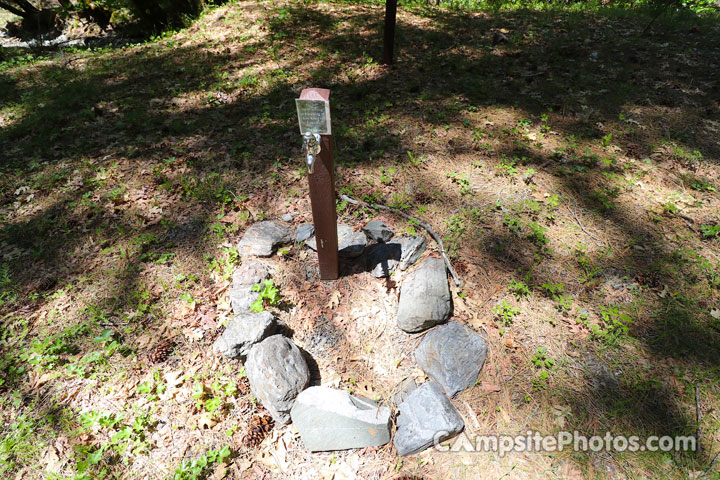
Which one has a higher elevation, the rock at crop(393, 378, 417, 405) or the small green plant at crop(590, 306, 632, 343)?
the small green plant at crop(590, 306, 632, 343)

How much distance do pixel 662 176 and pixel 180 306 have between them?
18.0 ft

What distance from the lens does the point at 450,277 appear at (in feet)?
10.2

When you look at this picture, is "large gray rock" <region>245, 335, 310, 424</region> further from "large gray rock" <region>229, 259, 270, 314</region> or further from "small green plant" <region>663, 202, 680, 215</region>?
"small green plant" <region>663, 202, 680, 215</region>

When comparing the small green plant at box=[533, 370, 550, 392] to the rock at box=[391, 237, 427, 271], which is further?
the rock at box=[391, 237, 427, 271]

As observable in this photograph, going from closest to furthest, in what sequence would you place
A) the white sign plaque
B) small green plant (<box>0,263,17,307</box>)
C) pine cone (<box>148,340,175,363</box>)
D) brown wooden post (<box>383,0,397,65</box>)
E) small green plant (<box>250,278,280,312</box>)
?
the white sign plaque, pine cone (<box>148,340,175,363</box>), small green plant (<box>250,278,280,312</box>), small green plant (<box>0,263,17,307</box>), brown wooden post (<box>383,0,397,65</box>)

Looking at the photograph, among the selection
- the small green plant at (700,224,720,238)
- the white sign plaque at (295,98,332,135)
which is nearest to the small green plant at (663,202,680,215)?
the small green plant at (700,224,720,238)

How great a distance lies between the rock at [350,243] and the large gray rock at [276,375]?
1.09m

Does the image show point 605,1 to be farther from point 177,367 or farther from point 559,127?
point 177,367

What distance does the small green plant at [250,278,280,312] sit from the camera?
2957mm

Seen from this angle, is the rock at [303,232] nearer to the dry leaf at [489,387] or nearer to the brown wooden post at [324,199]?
the brown wooden post at [324,199]

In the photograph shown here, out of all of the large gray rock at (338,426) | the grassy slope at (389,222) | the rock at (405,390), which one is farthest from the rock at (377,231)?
the large gray rock at (338,426)

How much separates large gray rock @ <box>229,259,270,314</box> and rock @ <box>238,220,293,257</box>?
137 millimetres

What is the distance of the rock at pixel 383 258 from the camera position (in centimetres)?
324

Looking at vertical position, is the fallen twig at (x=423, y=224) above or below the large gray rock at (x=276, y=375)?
above
